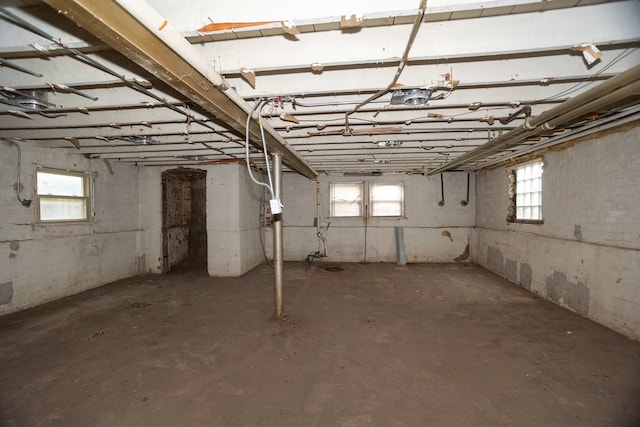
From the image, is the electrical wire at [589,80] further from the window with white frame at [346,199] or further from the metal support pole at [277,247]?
the window with white frame at [346,199]

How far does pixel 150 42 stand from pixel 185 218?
6.84 m

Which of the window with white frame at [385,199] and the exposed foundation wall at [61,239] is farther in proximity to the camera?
the window with white frame at [385,199]

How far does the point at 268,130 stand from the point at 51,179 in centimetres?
426

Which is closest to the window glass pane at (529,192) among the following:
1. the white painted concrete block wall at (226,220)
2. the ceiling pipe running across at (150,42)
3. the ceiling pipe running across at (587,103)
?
the ceiling pipe running across at (587,103)

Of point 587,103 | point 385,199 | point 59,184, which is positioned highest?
point 587,103

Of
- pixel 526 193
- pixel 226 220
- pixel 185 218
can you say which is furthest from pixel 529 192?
pixel 185 218

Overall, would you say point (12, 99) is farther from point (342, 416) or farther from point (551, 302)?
point (551, 302)

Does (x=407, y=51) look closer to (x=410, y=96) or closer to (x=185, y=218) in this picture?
(x=410, y=96)

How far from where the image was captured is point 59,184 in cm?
453

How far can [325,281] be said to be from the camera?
543 centimetres

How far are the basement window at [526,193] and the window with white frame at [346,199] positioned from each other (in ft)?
11.2

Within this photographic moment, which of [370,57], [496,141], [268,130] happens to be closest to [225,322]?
[268,130]

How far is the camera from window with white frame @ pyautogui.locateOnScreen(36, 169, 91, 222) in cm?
426

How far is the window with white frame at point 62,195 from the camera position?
426 cm
